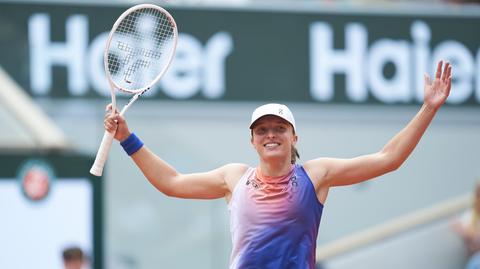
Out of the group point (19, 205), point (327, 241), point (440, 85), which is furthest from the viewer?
point (327, 241)

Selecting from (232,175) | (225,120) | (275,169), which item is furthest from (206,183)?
(225,120)

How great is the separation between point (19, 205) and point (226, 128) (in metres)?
2.21

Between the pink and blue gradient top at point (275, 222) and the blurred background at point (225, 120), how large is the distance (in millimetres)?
5420

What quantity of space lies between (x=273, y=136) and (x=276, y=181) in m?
0.23

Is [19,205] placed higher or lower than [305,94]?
lower

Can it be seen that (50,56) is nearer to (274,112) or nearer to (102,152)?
(102,152)

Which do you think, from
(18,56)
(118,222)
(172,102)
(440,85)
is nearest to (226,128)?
(172,102)

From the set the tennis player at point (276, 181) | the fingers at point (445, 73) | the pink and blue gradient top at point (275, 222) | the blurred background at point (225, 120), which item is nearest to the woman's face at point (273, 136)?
the tennis player at point (276, 181)

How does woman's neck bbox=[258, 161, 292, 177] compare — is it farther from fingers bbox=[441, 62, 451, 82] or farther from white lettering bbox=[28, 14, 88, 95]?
white lettering bbox=[28, 14, 88, 95]

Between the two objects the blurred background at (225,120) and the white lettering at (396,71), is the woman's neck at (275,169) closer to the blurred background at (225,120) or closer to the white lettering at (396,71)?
the blurred background at (225,120)

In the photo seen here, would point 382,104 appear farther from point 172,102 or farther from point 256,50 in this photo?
point 172,102

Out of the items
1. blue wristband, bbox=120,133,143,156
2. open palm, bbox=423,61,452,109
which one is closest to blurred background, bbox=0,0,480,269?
blue wristband, bbox=120,133,143,156

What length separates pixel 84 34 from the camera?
10906 millimetres

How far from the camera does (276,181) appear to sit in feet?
18.1
